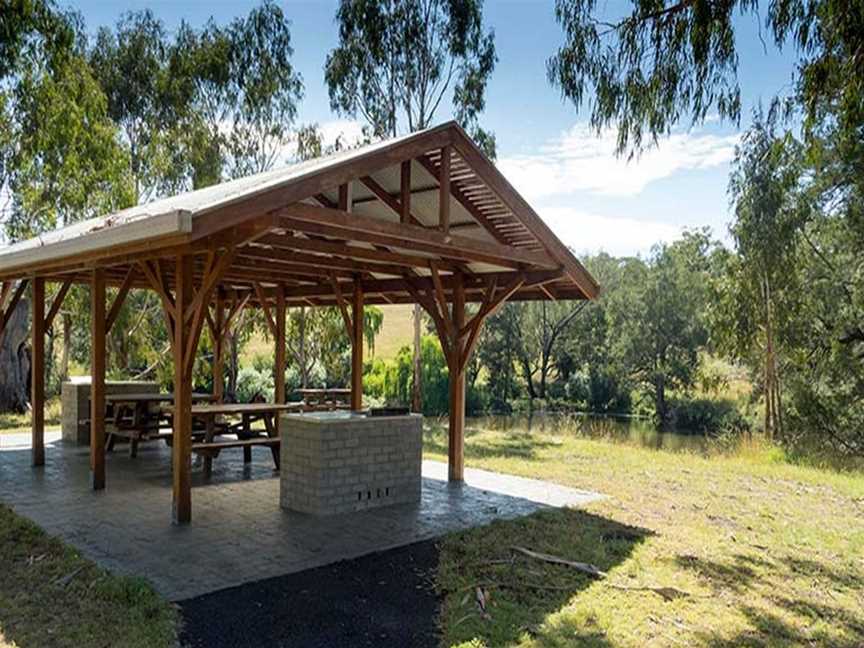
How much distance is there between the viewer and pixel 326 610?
3637mm

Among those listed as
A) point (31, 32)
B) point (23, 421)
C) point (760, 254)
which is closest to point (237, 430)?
point (31, 32)

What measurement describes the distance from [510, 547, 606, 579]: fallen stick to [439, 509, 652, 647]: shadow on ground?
0.13ft

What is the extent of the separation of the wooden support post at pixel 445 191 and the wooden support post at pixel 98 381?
3460 mm

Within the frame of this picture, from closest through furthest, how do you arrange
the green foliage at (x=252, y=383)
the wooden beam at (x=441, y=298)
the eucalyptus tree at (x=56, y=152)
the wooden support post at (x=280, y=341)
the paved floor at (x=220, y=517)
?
1. the paved floor at (x=220, y=517)
2. the wooden beam at (x=441, y=298)
3. the wooden support post at (x=280, y=341)
4. the eucalyptus tree at (x=56, y=152)
5. the green foliage at (x=252, y=383)

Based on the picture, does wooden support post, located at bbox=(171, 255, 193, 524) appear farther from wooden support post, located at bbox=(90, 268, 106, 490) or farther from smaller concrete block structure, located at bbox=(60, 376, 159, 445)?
smaller concrete block structure, located at bbox=(60, 376, 159, 445)

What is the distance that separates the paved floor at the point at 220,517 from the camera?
169 inches

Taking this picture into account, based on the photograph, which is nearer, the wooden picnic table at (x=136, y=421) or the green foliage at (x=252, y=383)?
the wooden picnic table at (x=136, y=421)

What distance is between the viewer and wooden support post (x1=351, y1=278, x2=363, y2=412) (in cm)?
880

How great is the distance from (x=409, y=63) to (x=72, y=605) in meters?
13.0

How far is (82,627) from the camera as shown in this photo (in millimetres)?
3342

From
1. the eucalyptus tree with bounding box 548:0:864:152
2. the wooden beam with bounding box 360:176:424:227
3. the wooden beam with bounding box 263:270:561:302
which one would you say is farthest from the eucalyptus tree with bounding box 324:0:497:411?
the eucalyptus tree with bounding box 548:0:864:152

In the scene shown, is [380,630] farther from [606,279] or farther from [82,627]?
[606,279]

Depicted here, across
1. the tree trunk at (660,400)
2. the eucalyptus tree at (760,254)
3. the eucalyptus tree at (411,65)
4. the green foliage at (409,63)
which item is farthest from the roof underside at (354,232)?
the tree trunk at (660,400)

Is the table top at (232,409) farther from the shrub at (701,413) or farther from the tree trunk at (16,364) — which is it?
the shrub at (701,413)
